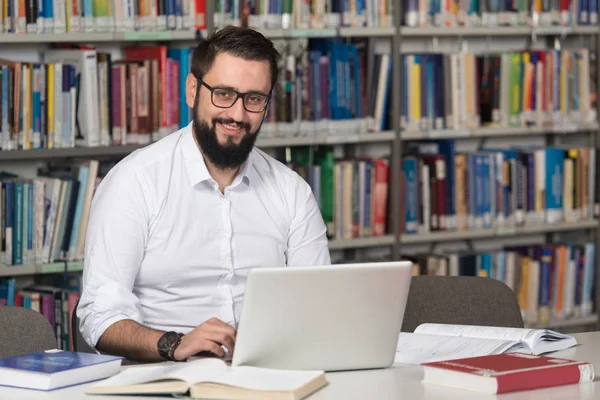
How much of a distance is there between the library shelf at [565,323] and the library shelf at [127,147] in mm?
1094

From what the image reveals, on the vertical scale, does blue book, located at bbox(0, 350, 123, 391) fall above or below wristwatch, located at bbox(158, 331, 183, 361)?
above

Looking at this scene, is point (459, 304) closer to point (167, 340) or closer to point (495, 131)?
point (167, 340)

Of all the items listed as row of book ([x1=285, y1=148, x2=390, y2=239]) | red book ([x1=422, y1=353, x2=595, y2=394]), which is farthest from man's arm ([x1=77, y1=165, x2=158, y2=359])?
row of book ([x1=285, y1=148, x2=390, y2=239])

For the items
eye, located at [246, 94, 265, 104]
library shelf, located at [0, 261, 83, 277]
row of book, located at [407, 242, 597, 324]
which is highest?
eye, located at [246, 94, 265, 104]

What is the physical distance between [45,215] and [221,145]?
3.85 feet

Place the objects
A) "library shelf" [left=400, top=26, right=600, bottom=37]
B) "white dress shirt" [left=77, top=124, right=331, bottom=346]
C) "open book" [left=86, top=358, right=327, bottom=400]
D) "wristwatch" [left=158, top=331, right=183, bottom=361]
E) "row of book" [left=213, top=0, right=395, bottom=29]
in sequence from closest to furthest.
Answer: "open book" [left=86, top=358, right=327, bottom=400]
"wristwatch" [left=158, top=331, right=183, bottom=361]
"white dress shirt" [left=77, top=124, right=331, bottom=346]
"row of book" [left=213, top=0, right=395, bottom=29]
"library shelf" [left=400, top=26, right=600, bottom=37]

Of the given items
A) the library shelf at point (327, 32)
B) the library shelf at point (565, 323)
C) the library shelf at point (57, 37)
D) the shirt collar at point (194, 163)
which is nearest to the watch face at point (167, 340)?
the shirt collar at point (194, 163)

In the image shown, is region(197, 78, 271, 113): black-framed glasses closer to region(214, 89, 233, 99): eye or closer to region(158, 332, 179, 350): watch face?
region(214, 89, 233, 99): eye

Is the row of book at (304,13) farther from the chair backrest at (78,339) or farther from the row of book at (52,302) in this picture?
the chair backrest at (78,339)

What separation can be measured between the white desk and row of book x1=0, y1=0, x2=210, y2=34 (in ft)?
6.45

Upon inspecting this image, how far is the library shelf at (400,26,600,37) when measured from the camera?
4188 mm

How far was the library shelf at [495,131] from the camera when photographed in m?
4.22

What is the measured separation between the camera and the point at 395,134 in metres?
4.17

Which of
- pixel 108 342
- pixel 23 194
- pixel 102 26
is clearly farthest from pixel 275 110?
pixel 108 342
